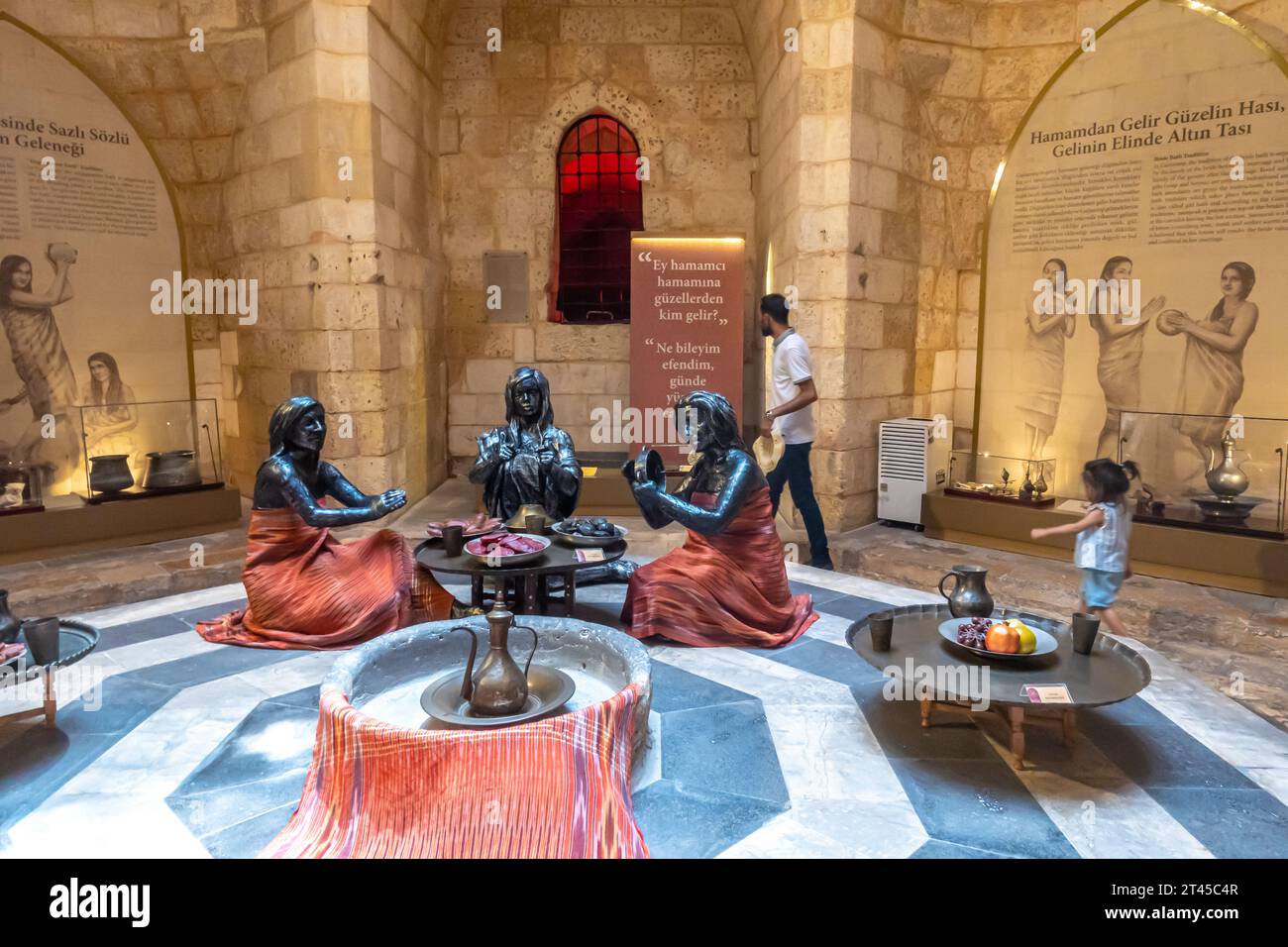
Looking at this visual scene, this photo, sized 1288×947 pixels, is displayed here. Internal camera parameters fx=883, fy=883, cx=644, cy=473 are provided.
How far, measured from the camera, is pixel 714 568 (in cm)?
407

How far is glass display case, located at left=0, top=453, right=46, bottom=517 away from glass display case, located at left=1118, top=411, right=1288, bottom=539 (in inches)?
287

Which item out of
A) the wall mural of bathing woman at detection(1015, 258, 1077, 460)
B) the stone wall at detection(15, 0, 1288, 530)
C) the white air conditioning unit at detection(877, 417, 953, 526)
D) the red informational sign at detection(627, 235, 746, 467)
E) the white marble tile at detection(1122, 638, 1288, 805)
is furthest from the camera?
the red informational sign at detection(627, 235, 746, 467)

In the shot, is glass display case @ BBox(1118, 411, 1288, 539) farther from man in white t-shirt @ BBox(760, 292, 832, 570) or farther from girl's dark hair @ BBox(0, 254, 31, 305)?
girl's dark hair @ BBox(0, 254, 31, 305)

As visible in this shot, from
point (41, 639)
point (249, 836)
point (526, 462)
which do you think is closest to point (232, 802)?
point (249, 836)

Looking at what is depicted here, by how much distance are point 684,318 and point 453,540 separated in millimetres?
4198

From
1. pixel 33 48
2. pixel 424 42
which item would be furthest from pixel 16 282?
pixel 424 42

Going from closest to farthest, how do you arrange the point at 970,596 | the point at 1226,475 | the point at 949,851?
the point at 949,851 → the point at 970,596 → the point at 1226,475

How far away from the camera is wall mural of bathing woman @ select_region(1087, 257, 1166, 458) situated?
635 cm

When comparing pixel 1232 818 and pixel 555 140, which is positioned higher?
pixel 555 140

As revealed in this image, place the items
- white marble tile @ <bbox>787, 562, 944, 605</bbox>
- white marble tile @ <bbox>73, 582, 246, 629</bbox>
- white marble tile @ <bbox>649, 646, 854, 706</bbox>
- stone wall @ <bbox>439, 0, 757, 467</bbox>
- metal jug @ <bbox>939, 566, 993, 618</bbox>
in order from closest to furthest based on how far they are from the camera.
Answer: metal jug @ <bbox>939, 566, 993, 618</bbox> < white marble tile @ <bbox>649, 646, 854, 706</bbox> < white marble tile @ <bbox>73, 582, 246, 629</bbox> < white marble tile @ <bbox>787, 562, 944, 605</bbox> < stone wall @ <bbox>439, 0, 757, 467</bbox>

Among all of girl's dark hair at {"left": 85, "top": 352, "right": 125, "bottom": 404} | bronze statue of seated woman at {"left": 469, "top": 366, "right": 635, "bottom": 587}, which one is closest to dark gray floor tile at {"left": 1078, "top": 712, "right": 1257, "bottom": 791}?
bronze statue of seated woman at {"left": 469, "top": 366, "right": 635, "bottom": 587}

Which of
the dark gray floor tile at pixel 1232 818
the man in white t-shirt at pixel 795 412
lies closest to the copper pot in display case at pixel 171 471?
the man in white t-shirt at pixel 795 412

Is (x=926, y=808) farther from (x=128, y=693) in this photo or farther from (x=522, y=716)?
(x=128, y=693)

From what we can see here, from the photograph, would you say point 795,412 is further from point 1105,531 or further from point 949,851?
point 949,851
